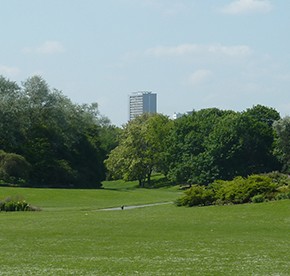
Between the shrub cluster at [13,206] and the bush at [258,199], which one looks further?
the shrub cluster at [13,206]

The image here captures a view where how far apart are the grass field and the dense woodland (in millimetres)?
43540

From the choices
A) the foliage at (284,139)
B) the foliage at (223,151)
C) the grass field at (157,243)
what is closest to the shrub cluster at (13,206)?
the grass field at (157,243)

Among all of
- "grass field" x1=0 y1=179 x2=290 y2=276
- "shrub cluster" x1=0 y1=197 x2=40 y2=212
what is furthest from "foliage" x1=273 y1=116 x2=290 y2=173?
"shrub cluster" x1=0 y1=197 x2=40 y2=212

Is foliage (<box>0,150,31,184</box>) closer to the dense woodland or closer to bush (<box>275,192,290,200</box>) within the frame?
the dense woodland

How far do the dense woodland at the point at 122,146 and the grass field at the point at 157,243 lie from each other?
43.5 m

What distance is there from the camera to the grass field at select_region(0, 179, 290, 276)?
15.2m

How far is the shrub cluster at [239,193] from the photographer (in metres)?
40.6

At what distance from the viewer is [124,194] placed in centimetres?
6869

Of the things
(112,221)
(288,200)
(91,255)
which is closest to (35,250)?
(91,255)

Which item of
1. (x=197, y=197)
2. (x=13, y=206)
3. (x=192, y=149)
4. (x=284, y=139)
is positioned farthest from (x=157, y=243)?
(x=192, y=149)

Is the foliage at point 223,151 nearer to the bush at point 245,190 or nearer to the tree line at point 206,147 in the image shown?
the tree line at point 206,147

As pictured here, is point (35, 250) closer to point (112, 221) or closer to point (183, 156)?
point (112, 221)

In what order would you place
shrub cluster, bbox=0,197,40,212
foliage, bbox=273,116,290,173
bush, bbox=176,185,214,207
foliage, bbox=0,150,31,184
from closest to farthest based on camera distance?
1. bush, bbox=176,185,214,207
2. shrub cluster, bbox=0,197,40,212
3. foliage, bbox=0,150,31,184
4. foliage, bbox=273,116,290,173

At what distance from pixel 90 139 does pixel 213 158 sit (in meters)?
22.8
